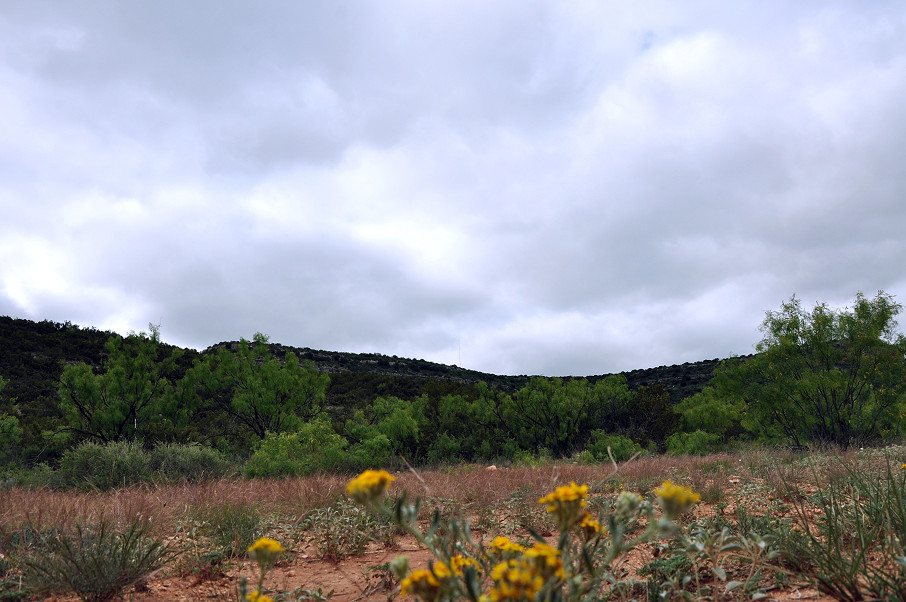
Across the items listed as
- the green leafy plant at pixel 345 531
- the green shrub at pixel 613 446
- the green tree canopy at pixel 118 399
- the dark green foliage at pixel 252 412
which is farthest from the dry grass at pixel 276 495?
the green tree canopy at pixel 118 399

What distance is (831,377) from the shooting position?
17609 mm

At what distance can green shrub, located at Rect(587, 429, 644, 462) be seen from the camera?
703 inches

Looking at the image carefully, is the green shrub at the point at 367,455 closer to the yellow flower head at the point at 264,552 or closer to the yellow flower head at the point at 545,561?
the yellow flower head at the point at 264,552

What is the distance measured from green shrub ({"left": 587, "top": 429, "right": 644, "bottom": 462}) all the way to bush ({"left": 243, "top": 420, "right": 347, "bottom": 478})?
363 inches

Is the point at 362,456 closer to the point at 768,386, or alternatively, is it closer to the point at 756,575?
the point at 756,575

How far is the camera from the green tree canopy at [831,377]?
17.6 metres

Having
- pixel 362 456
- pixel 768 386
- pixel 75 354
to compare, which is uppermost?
pixel 75 354

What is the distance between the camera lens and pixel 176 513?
15.6 ft

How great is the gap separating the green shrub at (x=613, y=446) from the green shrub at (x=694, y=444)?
4.66 ft

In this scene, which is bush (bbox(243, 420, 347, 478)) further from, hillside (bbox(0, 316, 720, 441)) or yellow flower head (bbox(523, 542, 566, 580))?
hillside (bbox(0, 316, 720, 441))

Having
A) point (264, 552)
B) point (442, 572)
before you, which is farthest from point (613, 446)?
point (442, 572)

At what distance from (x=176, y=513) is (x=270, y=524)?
945 millimetres

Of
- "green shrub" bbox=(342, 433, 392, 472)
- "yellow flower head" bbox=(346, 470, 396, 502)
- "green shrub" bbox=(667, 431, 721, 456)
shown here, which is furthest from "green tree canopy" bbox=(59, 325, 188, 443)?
"green shrub" bbox=(667, 431, 721, 456)

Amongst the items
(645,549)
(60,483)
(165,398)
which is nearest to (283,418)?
(165,398)
